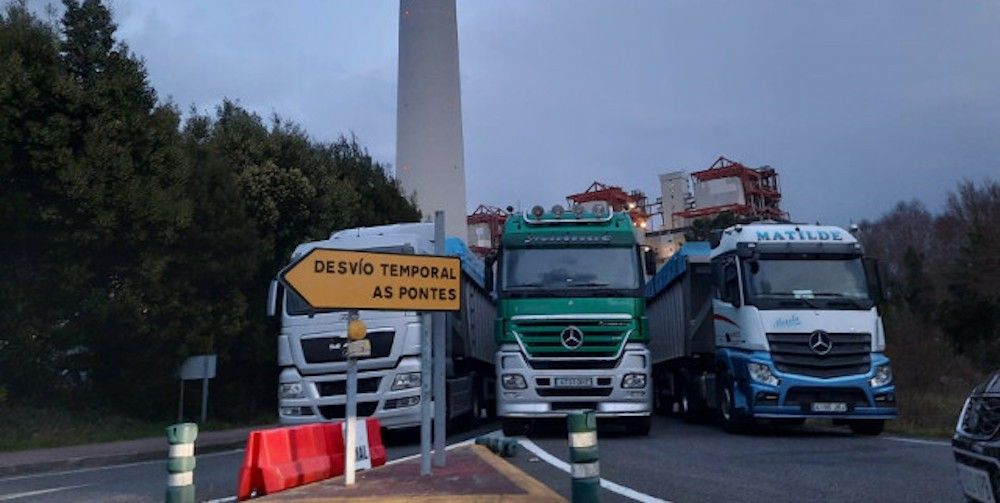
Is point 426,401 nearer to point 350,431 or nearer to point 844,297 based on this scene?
point 350,431

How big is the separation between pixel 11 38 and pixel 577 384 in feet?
43.9

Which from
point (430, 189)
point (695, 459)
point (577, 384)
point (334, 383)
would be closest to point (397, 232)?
point (334, 383)

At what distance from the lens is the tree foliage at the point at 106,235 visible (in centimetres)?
1966

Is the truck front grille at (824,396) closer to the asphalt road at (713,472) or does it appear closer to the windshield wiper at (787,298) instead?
the asphalt road at (713,472)

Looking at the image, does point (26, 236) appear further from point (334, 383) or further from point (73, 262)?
point (334, 383)

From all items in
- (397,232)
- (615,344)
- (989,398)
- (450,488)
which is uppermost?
(397,232)

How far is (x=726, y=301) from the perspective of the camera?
17.2 m

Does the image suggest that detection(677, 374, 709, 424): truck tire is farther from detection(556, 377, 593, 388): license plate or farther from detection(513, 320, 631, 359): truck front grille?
detection(556, 377, 593, 388): license plate

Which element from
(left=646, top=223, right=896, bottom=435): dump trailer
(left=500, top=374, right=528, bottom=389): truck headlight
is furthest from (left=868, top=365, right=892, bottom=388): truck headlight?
(left=500, top=374, right=528, bottom=389): truck headlight

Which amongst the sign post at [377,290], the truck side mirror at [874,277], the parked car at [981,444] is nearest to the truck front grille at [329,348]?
the sign post at [377,290]

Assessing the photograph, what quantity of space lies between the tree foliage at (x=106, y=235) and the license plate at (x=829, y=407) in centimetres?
1380

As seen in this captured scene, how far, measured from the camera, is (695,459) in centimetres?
1231

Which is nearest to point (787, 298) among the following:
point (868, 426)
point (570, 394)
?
point (868, 426)

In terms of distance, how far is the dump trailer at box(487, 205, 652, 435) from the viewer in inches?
611
